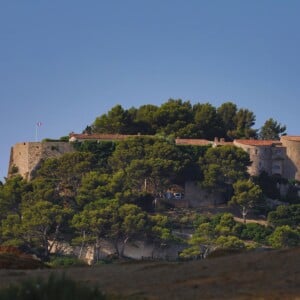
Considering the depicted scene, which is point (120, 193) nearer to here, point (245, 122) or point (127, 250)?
point (127, 250)

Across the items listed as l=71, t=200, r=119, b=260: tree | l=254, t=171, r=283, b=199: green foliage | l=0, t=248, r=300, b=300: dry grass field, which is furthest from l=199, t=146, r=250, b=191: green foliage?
l=0, t=248, r=300, b=300: dry grass field

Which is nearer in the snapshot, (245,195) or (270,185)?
(245,195)

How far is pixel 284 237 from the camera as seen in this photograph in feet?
273

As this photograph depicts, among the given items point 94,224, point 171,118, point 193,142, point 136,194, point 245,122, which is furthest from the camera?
point 245,122

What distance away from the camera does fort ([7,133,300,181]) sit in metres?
93.7

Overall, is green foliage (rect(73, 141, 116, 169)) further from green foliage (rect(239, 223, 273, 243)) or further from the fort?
green foliage (rect(239, 223, 273, 243))

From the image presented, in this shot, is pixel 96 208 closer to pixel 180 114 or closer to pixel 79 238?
pixel 79 238

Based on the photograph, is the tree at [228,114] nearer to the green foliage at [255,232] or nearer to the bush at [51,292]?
the green foliage at [255,232]

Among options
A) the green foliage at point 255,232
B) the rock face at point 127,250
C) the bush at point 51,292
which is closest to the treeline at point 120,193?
the green foliage at point 255,232

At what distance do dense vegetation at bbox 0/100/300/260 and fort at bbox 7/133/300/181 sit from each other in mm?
1161

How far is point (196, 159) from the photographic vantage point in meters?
93.0

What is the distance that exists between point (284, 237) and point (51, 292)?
6570cm

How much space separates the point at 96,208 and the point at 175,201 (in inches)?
295

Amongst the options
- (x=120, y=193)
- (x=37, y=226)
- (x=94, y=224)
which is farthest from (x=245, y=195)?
(x=37, y=226)
